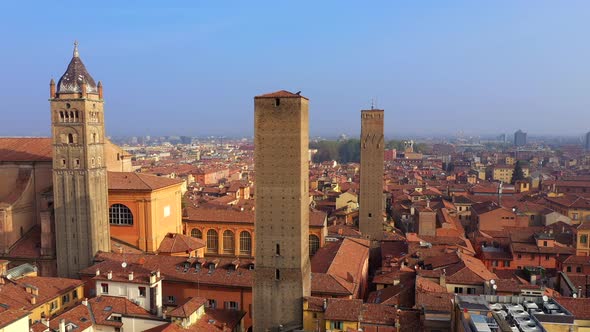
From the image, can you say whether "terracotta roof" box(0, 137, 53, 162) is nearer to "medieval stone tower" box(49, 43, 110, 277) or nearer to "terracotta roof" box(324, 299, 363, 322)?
"medieval stone tower" box(49, 43, 110, 277)

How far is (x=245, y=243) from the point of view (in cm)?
3747

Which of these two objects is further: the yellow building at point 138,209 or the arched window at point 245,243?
the arched window at point 245,243

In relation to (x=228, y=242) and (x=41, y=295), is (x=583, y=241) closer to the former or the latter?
(x=228, y=242)

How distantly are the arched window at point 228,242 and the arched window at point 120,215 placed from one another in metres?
7.14

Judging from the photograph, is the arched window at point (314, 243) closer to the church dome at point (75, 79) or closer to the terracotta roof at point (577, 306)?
the church dome at point (75, 79)

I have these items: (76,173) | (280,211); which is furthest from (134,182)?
(280,211)

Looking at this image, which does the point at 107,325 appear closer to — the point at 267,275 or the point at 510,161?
the point at 267,275

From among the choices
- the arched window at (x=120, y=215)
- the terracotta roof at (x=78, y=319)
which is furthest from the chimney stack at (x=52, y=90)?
the terracotta roof at (x=78, y=319)

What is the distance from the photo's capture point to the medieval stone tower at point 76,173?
30.8 metres

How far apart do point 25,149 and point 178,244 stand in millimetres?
12587

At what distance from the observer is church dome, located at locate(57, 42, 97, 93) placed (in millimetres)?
30812

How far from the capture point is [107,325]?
2230 centimetres

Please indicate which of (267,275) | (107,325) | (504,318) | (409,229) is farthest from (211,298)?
(409,229)

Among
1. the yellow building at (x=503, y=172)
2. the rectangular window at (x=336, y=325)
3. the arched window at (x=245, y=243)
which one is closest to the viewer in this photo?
the rectangular window at (x=336, y=325)
